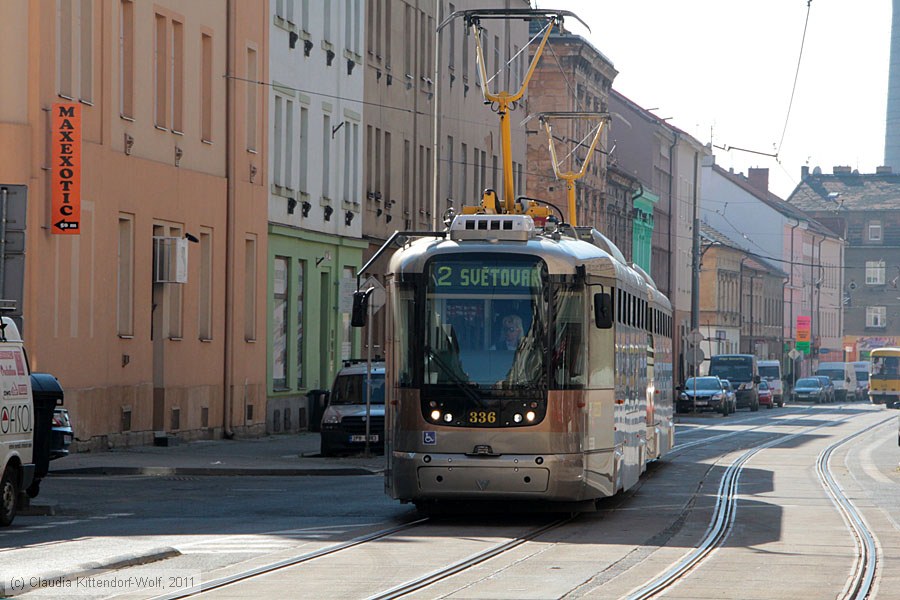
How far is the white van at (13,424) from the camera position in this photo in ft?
58.9

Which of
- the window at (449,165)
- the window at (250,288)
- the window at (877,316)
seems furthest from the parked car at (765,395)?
the window at (877,316)

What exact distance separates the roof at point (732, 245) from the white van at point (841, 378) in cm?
727

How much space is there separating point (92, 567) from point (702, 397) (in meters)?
59.1

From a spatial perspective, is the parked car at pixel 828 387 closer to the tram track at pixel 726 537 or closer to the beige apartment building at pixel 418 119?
the beige apartment building at pixel 418 119

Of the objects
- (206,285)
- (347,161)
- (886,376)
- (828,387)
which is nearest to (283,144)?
(347,161)

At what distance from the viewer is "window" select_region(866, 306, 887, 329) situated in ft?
515

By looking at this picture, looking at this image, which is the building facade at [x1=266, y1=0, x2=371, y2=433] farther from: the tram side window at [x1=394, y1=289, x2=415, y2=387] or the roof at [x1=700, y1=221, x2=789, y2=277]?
the roof at [x1=700, y1=221, x2=789, y2=277]

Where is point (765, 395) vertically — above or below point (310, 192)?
below

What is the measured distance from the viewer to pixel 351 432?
32.0m

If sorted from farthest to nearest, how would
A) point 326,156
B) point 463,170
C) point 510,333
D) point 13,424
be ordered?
1. point 463,170
2. point 326,156
3. point 510,333
4. point 13,424

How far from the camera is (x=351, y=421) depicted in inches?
1257

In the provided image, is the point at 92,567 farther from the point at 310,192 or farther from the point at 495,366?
the point at 310,192

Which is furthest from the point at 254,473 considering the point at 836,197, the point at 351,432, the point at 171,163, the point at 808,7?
the point at 836,197

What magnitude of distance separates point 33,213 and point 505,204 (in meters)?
7.19
